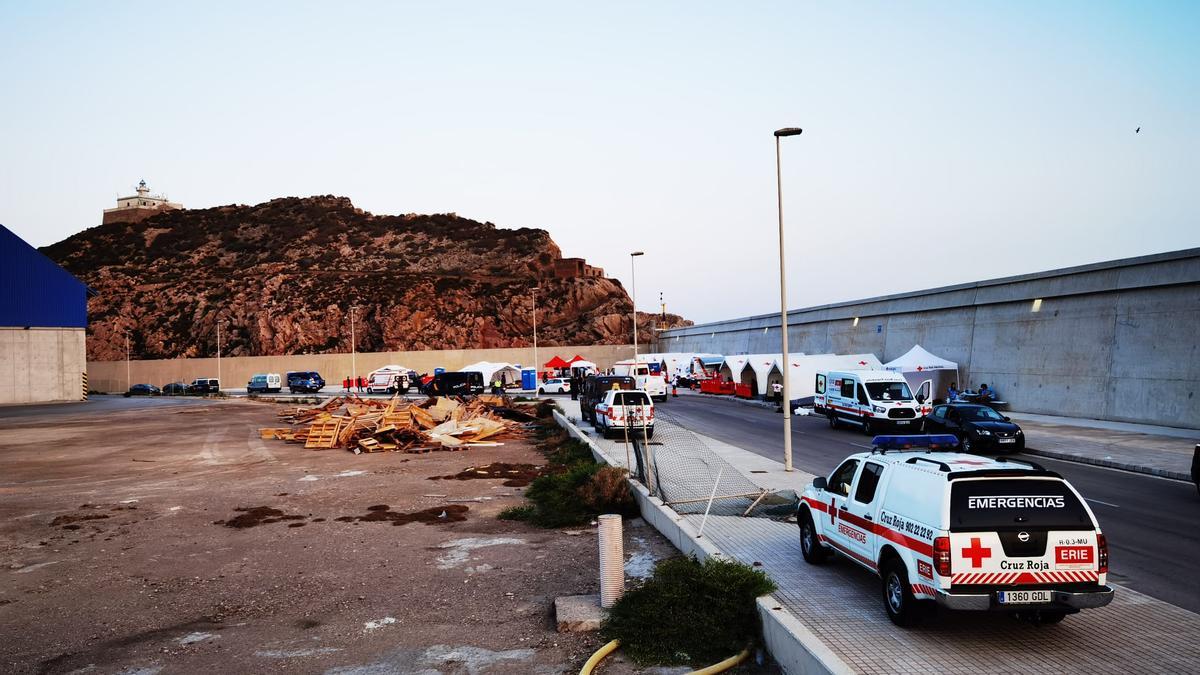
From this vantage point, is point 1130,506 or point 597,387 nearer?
point 1130,506

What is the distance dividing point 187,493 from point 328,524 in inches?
244

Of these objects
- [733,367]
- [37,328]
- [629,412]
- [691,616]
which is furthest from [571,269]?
[691,616]

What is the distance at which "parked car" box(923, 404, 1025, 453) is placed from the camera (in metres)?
22.5

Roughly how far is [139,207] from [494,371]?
5338 inches

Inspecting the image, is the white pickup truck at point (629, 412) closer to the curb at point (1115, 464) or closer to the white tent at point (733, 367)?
the curb at point (1115, 464)

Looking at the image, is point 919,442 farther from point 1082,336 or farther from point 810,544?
point 1082,336

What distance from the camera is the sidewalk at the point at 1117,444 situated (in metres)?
19.4

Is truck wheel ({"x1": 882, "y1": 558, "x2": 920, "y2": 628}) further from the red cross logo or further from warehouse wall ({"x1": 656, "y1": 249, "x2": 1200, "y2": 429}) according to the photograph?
warehouse wall ({"x1": 656, "y1": 249, "x2": 1200, "y2": 429})

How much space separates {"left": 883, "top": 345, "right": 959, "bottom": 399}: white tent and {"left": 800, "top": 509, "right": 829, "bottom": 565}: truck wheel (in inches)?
1266

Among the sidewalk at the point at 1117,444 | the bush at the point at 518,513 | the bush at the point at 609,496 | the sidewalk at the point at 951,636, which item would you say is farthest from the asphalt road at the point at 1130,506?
the bush at the point at 518,513

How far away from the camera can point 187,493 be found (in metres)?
19.2

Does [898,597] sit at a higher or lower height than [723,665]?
higher

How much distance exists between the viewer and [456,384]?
63844 millimetres

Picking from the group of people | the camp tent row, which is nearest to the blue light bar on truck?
the camp tent row
